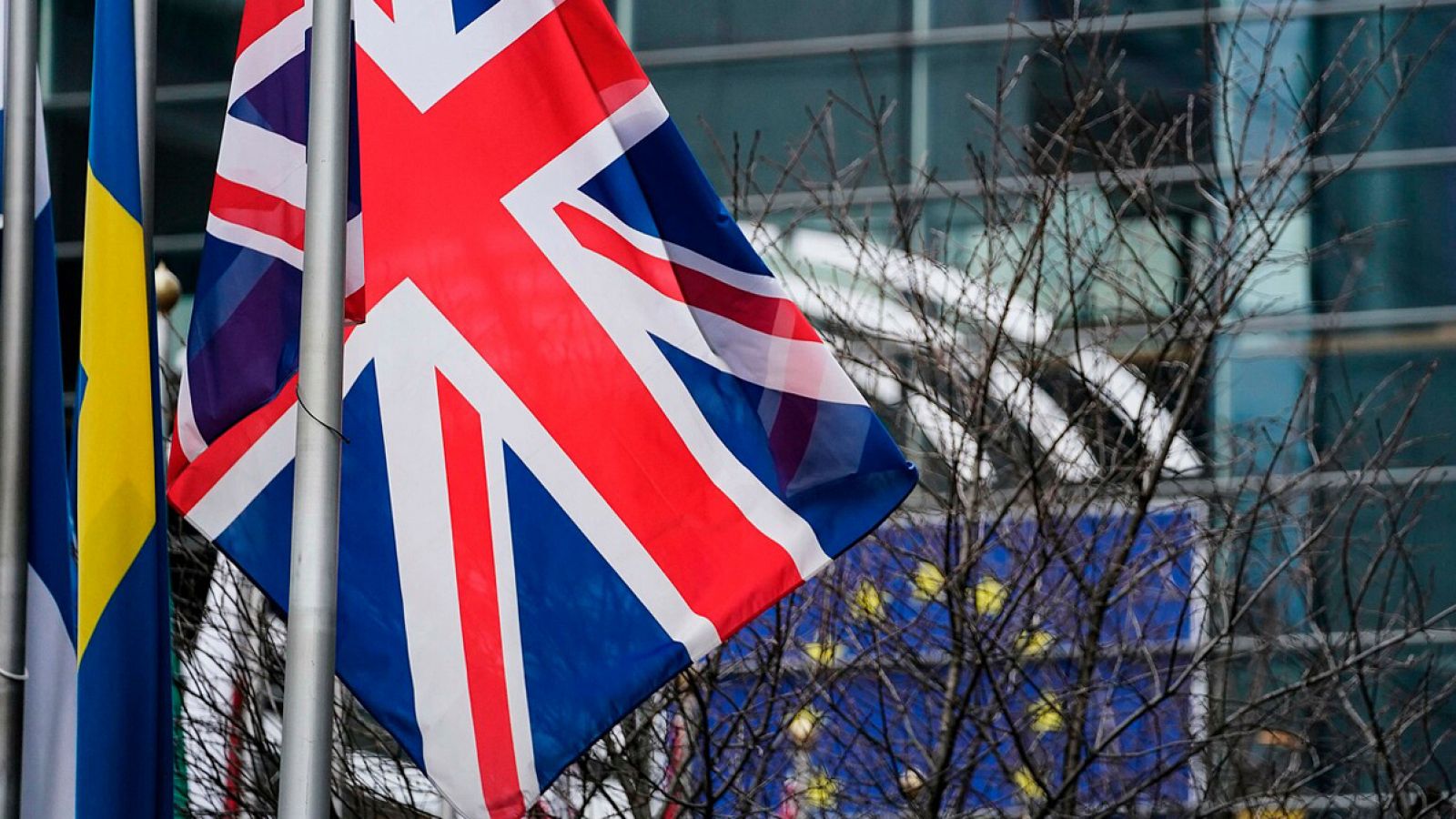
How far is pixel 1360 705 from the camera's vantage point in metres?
13.8

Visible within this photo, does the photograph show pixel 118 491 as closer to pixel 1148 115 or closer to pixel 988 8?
pixel 1148 115

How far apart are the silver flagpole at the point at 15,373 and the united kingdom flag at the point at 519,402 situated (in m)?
0.74

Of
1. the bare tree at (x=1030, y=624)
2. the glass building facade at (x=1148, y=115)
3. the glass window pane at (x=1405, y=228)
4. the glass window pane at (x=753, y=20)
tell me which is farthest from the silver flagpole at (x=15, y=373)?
the glass window pane at (x=753, y=20)

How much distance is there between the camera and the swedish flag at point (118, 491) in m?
5.82

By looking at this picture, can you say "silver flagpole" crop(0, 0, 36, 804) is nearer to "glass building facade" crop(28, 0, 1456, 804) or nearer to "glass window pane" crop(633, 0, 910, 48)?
"glass building facade" crop(28, 0, 1456, 804)

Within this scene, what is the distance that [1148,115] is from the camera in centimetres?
1558

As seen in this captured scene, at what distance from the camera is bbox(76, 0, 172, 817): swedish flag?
5.82 metres

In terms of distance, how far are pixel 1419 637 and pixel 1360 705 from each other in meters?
0.67

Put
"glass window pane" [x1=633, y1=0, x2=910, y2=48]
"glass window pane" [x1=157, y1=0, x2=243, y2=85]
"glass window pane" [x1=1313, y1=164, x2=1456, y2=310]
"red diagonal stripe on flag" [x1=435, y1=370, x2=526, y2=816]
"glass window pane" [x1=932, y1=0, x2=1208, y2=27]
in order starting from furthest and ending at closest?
"glass window pane" [x1=157, y1=0, x2=243, y2=85]
"glass window pane" [x1=633, y1=0, x2=910, y2=48]
"glass window pane" [x1=932, y1=0, x2=1208, y2=27]
"glass window pane" [x1=1313, y1=164, x2=1456, y2=310]
"red diagonal stripe on flag" [x1=435, y1=370, x2=526, y2=816]

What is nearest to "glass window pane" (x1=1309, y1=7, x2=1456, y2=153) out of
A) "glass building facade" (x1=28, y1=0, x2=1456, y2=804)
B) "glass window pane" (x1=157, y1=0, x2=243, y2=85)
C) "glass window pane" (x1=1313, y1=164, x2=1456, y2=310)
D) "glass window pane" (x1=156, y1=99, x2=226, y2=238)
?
"glass building facade" (x1=28, y1=0, x2=1456, y2=804)

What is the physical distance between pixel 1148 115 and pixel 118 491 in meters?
11.2

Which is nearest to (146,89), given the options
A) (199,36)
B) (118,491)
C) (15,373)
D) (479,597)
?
(15,373)

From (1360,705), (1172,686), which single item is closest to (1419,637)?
(1360,705)

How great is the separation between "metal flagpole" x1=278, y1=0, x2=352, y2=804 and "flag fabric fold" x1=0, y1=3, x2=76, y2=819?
1.44 m
